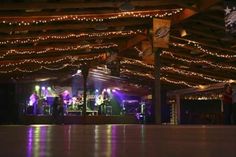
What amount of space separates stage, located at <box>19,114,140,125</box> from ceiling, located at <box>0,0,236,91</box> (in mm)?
2062

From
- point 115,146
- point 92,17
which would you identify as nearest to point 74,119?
point 92,17

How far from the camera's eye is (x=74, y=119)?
1574 cm

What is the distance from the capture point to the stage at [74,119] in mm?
14898

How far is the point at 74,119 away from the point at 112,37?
14.3ft

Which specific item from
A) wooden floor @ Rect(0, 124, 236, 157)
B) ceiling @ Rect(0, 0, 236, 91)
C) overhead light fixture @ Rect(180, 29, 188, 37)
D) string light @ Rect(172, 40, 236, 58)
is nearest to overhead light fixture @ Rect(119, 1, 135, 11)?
ceiling @ Rect(0, 0, 236, 91)

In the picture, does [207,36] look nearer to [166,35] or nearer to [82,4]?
[166,35]

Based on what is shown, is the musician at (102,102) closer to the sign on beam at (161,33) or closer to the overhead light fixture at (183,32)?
the overhead light fixture at (183,32)

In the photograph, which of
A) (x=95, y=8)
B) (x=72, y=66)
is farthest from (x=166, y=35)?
(x=72, y=66)

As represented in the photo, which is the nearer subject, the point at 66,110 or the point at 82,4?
the point at 82,4

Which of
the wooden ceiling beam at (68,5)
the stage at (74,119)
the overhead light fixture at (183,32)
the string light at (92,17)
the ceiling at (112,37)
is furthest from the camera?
the stage at (74,119)

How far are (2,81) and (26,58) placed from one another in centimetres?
343

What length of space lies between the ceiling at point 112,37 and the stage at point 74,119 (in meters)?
2.06

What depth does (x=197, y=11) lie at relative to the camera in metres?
8.65

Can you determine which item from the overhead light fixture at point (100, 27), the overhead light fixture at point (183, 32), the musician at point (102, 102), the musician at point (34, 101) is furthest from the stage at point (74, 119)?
the overhead light fixture at point (183, 32)
